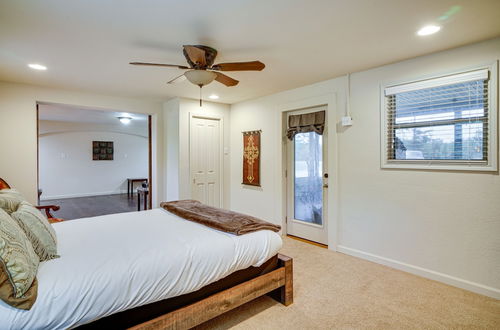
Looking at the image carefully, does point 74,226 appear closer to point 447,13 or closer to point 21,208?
point 21,208

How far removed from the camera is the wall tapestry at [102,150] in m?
8.52

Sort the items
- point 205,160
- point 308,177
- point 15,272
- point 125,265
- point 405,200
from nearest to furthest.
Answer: point 15,272 < point 125,265 < point 405,200 < point 308,177 < point 205,160

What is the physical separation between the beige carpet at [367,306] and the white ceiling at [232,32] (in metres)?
2.35

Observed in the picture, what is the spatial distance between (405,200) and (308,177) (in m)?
1.41

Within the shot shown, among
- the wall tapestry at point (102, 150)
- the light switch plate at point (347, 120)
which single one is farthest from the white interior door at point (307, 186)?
the wall tapestry at point (102, 150)

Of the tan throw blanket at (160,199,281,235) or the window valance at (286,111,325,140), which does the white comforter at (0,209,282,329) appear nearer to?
the tan throw blanket at (160,199,281,235)

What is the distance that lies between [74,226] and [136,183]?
7415 mm

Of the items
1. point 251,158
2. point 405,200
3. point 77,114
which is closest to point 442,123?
point 405,200

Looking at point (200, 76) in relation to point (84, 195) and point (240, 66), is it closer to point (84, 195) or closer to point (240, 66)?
point (240, 66)

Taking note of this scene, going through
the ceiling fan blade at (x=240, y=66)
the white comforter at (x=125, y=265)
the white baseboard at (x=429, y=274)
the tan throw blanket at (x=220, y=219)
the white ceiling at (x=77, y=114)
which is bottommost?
the white baseboard at (x=429, y=274)

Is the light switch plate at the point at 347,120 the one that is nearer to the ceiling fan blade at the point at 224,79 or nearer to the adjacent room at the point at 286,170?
the adjacent room at the point at 286,170

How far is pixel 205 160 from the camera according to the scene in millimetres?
4816

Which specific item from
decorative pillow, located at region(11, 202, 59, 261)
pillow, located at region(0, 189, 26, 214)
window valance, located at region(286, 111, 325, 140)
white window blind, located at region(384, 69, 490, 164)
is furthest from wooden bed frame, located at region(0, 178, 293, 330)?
window valance, located at region(286, 111, 325, 140)

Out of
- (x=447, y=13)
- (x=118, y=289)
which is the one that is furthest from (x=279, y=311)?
(x=447, y=13)
